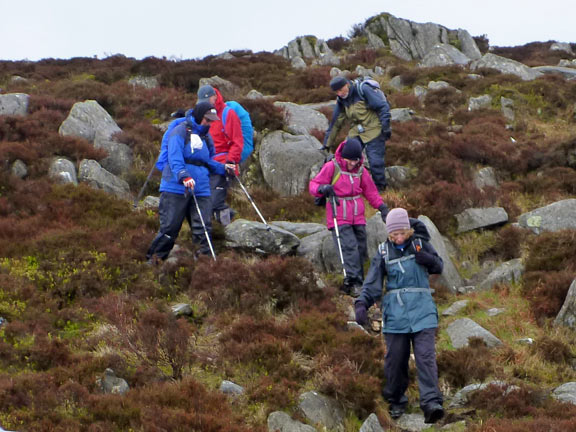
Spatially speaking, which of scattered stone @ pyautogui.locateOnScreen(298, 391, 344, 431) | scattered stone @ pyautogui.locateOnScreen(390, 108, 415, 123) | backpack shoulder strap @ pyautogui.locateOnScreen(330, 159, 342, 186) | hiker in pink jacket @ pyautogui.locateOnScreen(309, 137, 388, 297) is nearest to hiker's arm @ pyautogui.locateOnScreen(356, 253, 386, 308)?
scattered stone @ pyautogui.locateOnScreen(298, 391, 344, 431)

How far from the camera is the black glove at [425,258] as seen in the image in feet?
24.1

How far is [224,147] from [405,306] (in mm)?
5936

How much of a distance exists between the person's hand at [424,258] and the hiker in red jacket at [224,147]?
5.14 metres

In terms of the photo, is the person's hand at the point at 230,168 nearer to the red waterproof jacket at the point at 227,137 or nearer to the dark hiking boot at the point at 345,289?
the red waterproof jacket at the point at 227,137

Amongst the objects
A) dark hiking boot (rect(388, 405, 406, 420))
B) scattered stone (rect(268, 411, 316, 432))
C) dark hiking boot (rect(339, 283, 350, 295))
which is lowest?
dark hiking boot (rect(388, 405, 406, 420))

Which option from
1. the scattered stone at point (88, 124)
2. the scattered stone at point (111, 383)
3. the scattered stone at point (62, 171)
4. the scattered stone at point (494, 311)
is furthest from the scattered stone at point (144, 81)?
the scattered stone at point (111, 383)

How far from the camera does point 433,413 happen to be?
7.06 meters

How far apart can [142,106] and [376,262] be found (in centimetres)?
1536

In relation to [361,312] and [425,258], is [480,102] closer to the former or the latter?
[425,258]

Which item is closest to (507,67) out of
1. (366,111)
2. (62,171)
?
(366,111)

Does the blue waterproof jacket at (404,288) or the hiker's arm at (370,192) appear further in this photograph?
the hiker's arm at (370,192)

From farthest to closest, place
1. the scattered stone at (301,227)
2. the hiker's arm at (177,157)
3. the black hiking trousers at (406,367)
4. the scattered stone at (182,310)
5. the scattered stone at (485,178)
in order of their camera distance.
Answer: the scattered stone at (485,178), the scattered stone at (301,227), the hiker's arm at (177,157), the scattered stone at (182,310), the black hiking trousers at (406,367)

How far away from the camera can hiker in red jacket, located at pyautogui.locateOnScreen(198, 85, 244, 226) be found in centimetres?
1205

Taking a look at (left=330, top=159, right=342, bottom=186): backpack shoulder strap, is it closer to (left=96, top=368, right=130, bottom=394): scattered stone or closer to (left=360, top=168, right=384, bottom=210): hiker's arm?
(left=360, top=168, right=384, bottom=210): hiker's arm
